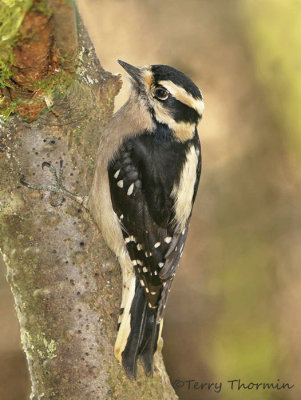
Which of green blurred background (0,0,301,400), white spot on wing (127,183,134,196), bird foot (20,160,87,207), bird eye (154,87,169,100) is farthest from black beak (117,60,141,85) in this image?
green blurred background (0,0,301,400)

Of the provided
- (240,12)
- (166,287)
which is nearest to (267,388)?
(166,287)

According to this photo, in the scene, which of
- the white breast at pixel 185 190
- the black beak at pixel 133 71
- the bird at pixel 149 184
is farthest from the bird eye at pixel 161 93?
the white breast at pixel 185 190

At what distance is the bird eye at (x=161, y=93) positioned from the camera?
111 inches

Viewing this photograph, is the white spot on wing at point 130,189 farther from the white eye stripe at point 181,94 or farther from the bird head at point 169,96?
the white eye stripe at point 181,94

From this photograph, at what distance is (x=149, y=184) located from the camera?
2.71 m

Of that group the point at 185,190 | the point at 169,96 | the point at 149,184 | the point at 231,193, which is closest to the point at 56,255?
the point at 149,184

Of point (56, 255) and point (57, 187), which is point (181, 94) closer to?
point (57, 187)

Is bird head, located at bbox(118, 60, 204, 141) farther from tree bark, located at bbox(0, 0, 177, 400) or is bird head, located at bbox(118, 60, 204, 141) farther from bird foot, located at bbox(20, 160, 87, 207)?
bird foot, located at bbox(20, 160, 87, 207)

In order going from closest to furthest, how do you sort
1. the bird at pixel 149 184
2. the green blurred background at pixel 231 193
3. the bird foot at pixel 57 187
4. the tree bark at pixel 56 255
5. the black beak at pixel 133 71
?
1. the tree bark at pixel 56 255
2. the bird foot at pixel 57 187
3. the bird at pixel 149 184
4. the black beak at pixel 133 71
5. the green blurred background at pixel 231 193

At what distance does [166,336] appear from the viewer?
487 cm

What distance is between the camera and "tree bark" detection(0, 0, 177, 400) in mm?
2201

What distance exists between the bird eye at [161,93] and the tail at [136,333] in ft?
3.18

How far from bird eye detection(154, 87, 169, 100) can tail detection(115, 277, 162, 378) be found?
969 mm

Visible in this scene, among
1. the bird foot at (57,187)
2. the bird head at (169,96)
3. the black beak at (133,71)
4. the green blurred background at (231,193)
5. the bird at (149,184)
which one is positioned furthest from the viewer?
the green blurred background at (231,193)
